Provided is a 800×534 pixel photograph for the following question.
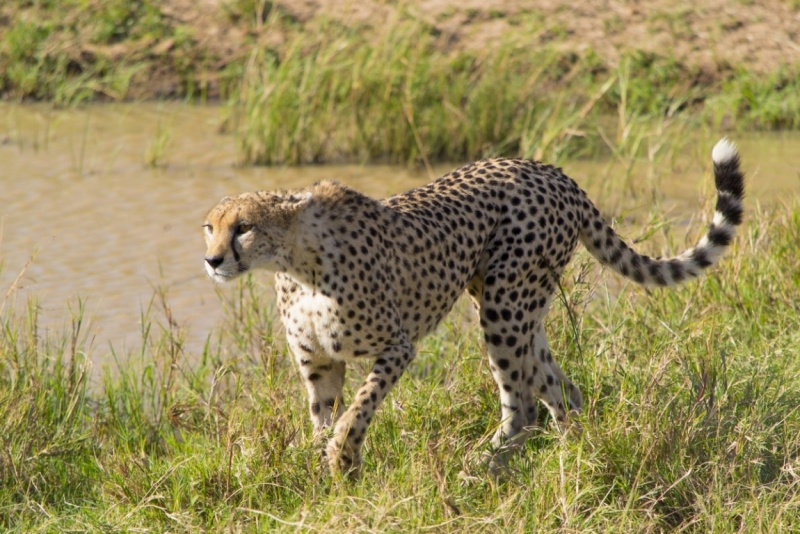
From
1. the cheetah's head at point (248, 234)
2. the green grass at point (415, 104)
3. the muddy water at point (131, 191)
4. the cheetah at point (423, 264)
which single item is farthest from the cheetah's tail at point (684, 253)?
the green grass at point (415, 104)

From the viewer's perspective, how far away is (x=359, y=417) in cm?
340

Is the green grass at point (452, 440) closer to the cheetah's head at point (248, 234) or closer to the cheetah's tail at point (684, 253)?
the cheetah's tail at point (684, 253)

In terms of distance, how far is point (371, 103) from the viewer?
7574mm

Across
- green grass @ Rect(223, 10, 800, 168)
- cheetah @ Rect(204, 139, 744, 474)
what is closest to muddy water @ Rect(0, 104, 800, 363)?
green grass @ Rect(223, 10, 800, 168)

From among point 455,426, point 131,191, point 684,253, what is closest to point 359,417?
point 455,426

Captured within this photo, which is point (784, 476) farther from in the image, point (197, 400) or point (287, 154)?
point (287, 154)

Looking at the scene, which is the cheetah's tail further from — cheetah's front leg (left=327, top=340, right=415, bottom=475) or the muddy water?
the muddy water

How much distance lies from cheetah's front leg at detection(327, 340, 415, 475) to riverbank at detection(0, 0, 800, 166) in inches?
121

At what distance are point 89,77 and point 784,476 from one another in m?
6.85

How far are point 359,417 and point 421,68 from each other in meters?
4.49

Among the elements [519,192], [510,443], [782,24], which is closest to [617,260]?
[519,192]

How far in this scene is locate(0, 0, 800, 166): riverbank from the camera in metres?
7.49

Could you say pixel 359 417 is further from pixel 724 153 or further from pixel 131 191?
pixel 131 191

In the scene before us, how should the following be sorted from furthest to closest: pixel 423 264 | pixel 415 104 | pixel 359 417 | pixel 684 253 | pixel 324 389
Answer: pixel 415 104 → pixel 684 253 → pixel 423 264 → pixel 324 389 → pixel 359 417
